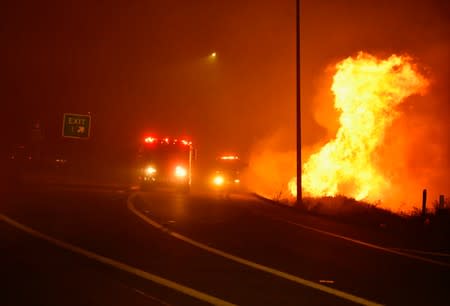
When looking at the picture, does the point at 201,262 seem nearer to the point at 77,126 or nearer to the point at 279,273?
the point at 279,273

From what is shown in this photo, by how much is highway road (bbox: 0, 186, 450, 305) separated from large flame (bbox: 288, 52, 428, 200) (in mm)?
18409

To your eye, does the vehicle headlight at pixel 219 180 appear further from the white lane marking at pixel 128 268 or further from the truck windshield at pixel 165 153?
the white lane marking at pixel 128 268

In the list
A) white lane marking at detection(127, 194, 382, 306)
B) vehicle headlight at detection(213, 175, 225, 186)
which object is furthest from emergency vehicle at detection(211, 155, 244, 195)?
white lane marking at detection(127, 194, 382, 306)

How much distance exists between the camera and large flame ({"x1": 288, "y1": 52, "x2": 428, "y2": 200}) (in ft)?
116

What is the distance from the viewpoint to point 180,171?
32094 mm

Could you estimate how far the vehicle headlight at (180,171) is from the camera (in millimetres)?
32031

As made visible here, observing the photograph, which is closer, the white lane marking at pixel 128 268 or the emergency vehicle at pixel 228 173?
the white lane marking at pixel 128 268

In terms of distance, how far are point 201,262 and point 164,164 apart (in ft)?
71.2

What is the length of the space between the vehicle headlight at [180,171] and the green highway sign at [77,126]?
34.7ft

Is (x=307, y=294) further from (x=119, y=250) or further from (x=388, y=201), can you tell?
(x=388, y=201)

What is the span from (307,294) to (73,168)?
161 feet

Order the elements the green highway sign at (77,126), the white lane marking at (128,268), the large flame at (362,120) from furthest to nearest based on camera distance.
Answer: the green highway sign at (77,126) → the large flame at (362,120) → the white lane marking at (128,268)

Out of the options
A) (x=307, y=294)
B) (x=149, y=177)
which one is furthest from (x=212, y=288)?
(x=149, y=177)

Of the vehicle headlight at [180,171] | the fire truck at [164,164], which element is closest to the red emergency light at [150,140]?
the fire truck at [164,164]
